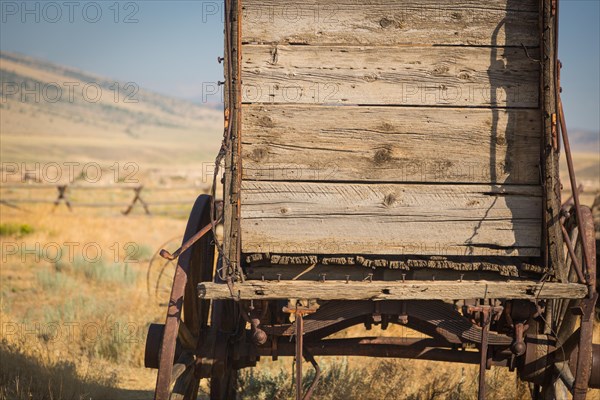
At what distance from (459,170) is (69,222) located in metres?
12.8

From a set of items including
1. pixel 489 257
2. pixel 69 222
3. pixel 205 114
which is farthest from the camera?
pixel 205 114

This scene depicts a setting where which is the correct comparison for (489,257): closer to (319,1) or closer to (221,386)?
(319,1)

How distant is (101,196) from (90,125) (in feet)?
244

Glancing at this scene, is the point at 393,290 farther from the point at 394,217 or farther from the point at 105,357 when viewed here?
the point at 105,357

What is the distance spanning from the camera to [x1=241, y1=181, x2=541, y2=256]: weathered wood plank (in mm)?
3107

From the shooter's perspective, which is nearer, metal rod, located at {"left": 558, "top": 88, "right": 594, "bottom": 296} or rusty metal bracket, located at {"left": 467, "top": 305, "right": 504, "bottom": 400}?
metal rod, located at {"left": 558, "top": 88, "right": 594, "bottom": 296}

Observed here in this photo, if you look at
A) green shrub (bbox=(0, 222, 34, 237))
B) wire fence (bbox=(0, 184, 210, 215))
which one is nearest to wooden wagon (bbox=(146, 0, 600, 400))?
green shrub (bbox=(0, 222, 34, 237))

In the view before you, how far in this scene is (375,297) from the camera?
298 cm

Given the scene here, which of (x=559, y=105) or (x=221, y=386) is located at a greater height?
(x=559, y=105)

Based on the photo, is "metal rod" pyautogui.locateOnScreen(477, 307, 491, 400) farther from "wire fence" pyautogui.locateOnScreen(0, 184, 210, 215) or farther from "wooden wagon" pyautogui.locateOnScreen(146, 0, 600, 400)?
"wire fence" pyautogui.locateOnScreen(0, 184, 210, 215)

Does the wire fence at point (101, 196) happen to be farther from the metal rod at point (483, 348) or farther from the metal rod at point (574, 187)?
the metal rod at point (574, 187)

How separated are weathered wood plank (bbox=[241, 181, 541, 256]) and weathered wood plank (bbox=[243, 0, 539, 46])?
0.68 meters

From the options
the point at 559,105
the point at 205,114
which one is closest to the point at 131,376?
the point at 559,105

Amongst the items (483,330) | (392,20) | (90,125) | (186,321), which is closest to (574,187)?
(483,330)
